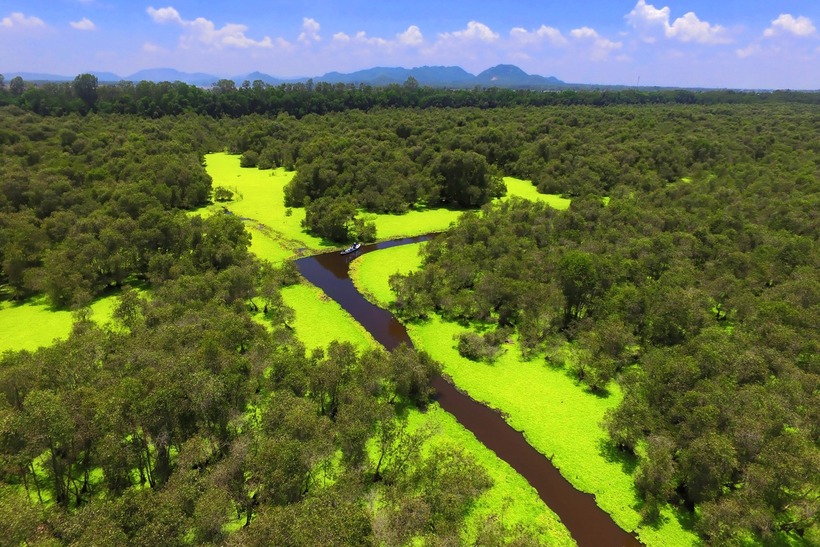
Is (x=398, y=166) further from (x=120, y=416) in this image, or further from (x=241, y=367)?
(x=120, y=416)

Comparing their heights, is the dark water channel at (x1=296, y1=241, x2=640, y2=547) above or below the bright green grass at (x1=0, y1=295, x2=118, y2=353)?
below

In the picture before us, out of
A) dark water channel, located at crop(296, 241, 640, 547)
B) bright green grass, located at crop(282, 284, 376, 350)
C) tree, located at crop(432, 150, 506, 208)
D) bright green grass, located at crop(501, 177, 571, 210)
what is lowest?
dark water channel, located at crop(296, 241, 640, 547)

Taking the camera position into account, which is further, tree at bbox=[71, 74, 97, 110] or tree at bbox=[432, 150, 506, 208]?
tree at bbox=[71, 74, 97, 110]

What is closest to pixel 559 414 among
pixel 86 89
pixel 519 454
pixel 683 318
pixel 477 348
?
pixel 519 454

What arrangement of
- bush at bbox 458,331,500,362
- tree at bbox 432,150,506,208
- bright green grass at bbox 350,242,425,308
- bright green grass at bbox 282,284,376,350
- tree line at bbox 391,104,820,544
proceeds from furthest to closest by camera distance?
1. tree at bbox 432,150,506,208
2. bright green grass at bbox 350,242,425,308
3. bright green grass at bbox 282,284,376,350
4. bush at bbox 458,331,500,362
5. tree line at bbox 391,104,820,544

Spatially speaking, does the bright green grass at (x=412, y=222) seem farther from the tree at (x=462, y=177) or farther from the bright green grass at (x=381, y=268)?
the bright green grass at (x=381, y=268)

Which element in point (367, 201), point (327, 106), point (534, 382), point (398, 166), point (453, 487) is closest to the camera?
point (453, 487)

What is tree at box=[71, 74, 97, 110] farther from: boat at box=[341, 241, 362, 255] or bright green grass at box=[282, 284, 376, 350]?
bright green grass at box=[282, 284, 376, 350]

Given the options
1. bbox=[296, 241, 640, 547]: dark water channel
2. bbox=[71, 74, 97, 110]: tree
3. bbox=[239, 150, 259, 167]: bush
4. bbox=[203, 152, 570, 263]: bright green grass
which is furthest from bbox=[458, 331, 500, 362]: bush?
bbox=[71, 74, 97, 110]: tree

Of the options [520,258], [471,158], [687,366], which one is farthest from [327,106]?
[687,366]
